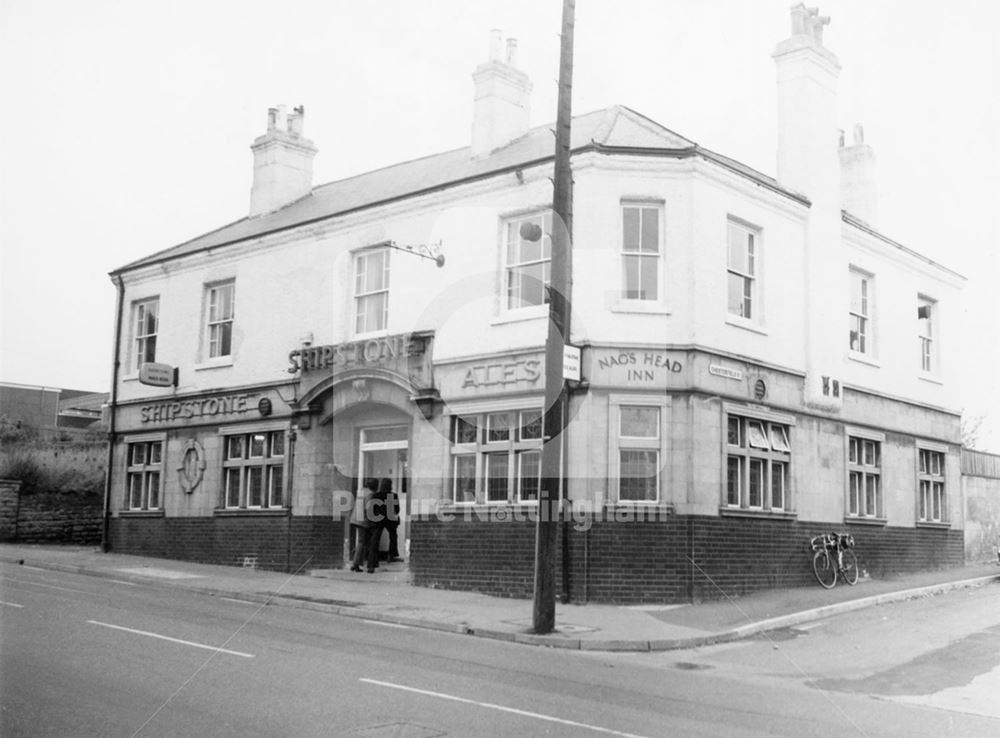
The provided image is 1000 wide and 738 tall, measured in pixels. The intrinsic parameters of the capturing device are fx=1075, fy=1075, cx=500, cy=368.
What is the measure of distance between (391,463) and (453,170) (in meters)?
6.05

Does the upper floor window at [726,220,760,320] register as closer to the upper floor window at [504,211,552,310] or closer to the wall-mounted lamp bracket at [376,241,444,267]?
the upper floor window at [504,211,552,310]

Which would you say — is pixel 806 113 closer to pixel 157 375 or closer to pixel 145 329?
pixel 157 375

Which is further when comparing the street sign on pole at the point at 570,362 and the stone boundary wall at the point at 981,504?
the stone boundary wall at the point at 981,504

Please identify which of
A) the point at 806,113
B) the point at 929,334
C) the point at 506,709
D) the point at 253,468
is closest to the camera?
the point at 506,709

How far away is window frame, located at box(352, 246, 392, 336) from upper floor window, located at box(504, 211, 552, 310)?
9.62ft

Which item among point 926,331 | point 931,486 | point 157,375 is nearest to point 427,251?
point 157,375

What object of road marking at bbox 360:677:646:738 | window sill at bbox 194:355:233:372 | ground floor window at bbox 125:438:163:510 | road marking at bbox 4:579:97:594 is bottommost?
road marking at bbox 360:677:646:738

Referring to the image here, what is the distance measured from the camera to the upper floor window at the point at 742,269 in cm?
1880

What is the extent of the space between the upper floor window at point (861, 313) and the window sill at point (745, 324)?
12.6ft

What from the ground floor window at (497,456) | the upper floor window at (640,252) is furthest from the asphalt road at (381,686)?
the upper floor window at (640,252)

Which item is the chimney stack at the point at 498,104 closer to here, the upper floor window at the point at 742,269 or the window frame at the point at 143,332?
the upper floor window at the point at 742,269

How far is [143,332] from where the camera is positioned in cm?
2650

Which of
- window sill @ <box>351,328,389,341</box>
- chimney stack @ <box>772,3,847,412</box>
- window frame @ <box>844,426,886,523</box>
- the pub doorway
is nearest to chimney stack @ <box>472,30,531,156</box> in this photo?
window sill @ <box>351,328,389,341</box>

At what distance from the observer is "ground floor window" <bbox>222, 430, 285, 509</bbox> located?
74.1 ft
